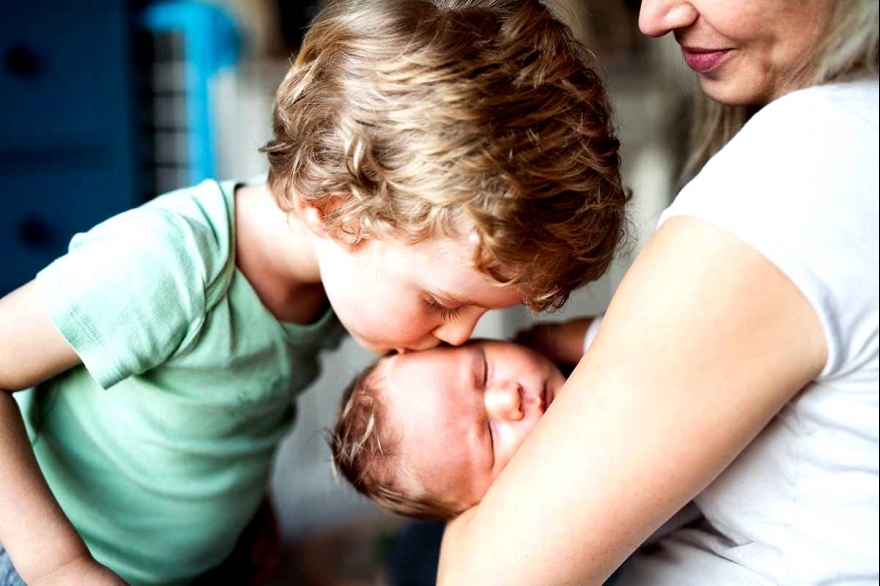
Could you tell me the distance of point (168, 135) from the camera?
89.0 inches

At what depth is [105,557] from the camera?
1.14m

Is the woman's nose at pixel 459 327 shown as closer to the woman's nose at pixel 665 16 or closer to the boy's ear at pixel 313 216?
the boy's ear at pixel 313 216

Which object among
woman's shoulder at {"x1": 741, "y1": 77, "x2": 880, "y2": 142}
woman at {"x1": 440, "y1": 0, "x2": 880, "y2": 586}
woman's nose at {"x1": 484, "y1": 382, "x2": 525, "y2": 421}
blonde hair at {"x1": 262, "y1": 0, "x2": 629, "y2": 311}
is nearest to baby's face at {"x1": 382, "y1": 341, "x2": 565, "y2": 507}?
woman's nose at {"x1": 484, "y1": 382, "x2": 525, "y2": 421}

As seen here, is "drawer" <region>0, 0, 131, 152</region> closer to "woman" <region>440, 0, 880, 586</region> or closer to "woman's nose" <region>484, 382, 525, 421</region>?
"woman's nose" <region>484, 382, 525, 421</region>

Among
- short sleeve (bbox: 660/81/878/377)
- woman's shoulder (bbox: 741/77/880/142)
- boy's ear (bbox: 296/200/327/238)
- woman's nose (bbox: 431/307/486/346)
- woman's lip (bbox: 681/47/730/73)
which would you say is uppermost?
woman's lip (bbox: 681/47/730/73)

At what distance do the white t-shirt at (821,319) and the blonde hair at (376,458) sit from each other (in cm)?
40

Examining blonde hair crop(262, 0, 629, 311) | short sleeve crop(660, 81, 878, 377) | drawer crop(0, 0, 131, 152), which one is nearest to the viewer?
short sleeve crop(660, 81, 878, 377)

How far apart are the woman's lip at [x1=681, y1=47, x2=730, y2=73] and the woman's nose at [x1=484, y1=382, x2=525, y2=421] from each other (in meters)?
0.44

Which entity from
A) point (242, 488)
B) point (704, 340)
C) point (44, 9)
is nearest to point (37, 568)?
point (242, 488)

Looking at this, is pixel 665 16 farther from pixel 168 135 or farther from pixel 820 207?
pixel 168 135

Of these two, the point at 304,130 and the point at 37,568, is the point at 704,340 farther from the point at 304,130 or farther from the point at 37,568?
the point at 37,568

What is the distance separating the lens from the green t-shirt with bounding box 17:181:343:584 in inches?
38.1

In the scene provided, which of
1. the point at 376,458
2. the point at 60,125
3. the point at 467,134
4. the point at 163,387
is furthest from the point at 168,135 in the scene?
the point at 467,134

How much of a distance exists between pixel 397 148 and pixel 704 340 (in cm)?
39
